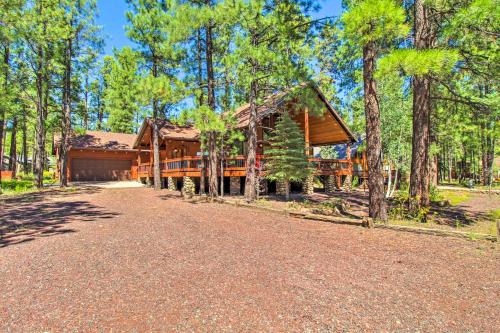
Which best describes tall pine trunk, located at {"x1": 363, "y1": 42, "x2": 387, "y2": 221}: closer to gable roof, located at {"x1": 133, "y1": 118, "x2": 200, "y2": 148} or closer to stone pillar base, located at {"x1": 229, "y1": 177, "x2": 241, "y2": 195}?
stone pillar base, located at {"x1": 229, "y1": 177, "x2": 241, "y2": 195}

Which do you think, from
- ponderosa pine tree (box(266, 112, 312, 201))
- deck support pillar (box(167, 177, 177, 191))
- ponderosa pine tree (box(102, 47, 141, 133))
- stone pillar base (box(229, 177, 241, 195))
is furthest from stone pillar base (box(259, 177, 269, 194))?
ponderosa pine tree (box(102, 47, 141, 133))

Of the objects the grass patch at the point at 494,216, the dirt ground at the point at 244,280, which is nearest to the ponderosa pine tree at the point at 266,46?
the dirt ground at the point at 244,280

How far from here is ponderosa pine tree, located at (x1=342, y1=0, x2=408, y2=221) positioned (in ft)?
20.3

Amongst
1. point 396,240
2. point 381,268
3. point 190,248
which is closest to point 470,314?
point 381,268

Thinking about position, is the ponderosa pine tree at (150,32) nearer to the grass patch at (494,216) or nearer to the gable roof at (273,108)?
the gable roof at (273,108)

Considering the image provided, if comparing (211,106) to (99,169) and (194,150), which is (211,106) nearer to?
(194,150)

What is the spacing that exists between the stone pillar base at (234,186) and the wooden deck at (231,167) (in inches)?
20.6

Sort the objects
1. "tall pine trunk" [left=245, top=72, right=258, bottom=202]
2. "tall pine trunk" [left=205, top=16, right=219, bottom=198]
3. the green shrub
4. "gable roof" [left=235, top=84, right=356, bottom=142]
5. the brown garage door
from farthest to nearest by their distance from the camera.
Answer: the brown garage door < the green shrub < "gable roof" [left=235, top=84, right=356, bottom=142] < "tall pine trunk" [left=205, top=16, right=219, bottom=198] < "tall pine trunk" [left=245, top=72, right=258, bottom=202]

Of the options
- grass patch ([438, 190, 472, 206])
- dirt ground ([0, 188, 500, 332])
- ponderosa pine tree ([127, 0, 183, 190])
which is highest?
ponderosa pine tree ([127, 0, 183, 190])

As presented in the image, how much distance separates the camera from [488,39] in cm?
797

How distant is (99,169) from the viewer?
29.9 meters

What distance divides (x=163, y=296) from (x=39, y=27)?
21.5 m

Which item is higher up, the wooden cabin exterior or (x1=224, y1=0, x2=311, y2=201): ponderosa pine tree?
(x1=224, y1=0, x2=311, y2=201): ponderosa pine tree

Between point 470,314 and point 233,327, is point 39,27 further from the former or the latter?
point 470,314
